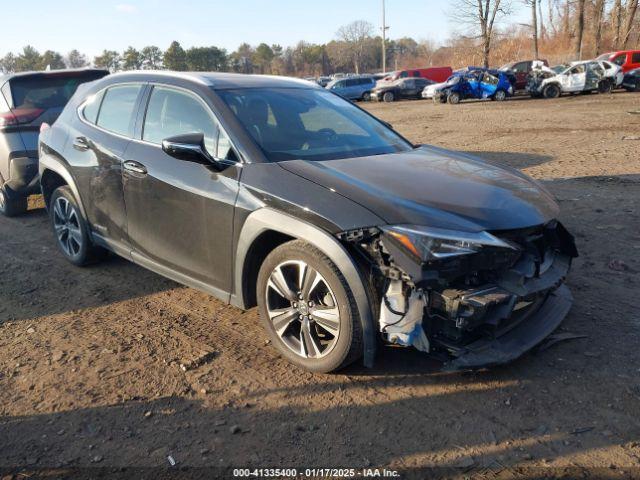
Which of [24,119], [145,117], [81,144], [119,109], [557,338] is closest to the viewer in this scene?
[557,338]

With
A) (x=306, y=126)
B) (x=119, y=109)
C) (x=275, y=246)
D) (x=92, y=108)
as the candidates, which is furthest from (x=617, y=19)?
(x=275, y=246)

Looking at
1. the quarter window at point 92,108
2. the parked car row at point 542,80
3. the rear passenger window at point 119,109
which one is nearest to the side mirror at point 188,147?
the rear passenger window at point 119,109

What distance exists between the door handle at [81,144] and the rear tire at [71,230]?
18.7 inches

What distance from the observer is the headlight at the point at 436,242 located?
279 cm

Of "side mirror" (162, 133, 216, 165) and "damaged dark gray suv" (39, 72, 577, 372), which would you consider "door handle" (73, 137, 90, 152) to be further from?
"side mirror" (162, 133, 216, 165)

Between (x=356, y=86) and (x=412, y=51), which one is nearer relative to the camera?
(x=356, y=86)

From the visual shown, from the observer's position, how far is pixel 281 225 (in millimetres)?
3207

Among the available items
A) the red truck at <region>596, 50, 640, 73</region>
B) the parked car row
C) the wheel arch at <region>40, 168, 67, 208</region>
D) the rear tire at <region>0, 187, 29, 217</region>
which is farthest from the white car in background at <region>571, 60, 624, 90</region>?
the wheel arch at <region>40, 168, 67, 208</region>

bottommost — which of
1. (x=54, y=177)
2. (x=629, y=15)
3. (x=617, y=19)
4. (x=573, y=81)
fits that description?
(x=54, y=177)

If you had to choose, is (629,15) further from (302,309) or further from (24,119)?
(302,309)

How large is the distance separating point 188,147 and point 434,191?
1.54m

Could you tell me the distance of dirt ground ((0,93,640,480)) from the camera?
260 cm

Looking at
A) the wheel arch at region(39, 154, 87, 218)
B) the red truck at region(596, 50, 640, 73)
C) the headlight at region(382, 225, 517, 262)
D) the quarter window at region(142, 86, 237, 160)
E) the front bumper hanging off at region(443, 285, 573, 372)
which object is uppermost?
the red truck at region(596, 50, 640, 73)

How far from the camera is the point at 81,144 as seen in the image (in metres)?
4.81
